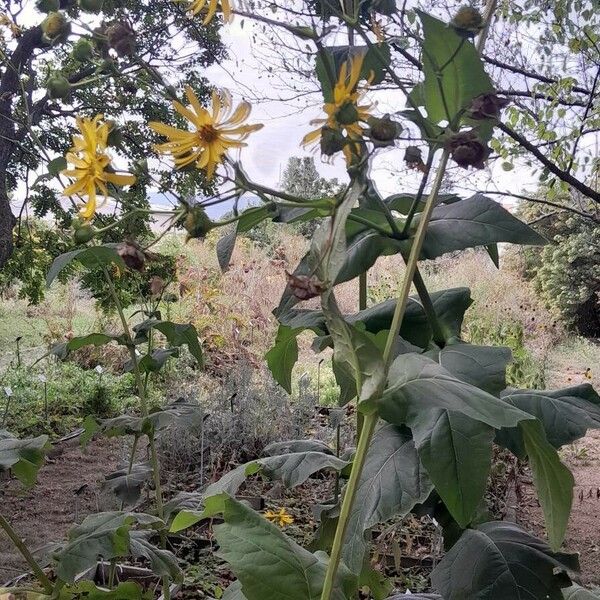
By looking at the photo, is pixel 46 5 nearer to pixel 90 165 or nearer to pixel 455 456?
pixel 90 165

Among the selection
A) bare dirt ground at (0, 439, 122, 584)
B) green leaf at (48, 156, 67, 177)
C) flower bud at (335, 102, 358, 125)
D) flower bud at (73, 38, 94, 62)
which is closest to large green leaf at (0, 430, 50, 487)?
green leaf at (48, 156, 67, 177)

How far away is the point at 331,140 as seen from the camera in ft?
1.13

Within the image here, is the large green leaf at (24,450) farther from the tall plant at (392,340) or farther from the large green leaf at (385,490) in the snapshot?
the large green leaf at (385,490)

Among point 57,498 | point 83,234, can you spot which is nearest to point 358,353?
point 83,234

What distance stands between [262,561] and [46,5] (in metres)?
0.46

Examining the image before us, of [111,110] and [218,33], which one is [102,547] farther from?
[218,33]

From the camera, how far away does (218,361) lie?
3.79 metres

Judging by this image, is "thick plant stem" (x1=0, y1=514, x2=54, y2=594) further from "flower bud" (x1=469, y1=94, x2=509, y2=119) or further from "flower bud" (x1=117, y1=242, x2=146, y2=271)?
"flower bud" (x1=469, y1=94, x2=509, y2=119)

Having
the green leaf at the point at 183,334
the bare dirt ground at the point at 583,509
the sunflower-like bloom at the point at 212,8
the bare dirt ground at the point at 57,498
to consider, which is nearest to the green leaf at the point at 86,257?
the green leaf at the point at 183,334

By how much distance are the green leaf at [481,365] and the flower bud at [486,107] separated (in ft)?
0.51

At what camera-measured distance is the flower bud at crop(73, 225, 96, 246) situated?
1.49 ft

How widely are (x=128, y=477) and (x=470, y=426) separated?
24.7 inches

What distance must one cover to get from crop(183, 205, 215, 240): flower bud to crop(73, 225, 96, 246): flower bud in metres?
0.10

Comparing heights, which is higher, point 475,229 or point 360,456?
point 475,229
